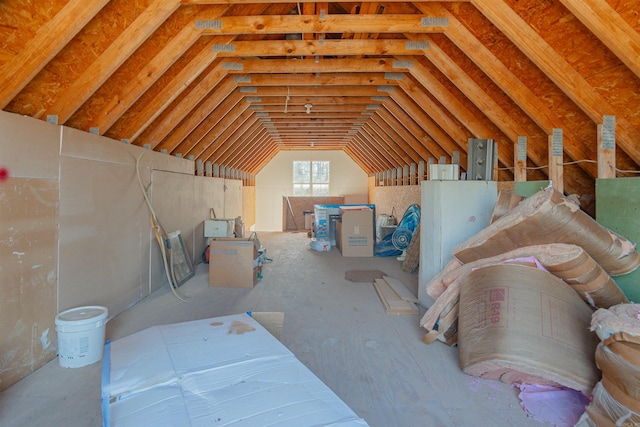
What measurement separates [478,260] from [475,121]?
223 cm

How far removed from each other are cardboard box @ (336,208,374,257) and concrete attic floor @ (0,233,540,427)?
2124 mm

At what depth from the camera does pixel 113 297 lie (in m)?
3.42

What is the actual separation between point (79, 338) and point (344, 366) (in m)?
1.84

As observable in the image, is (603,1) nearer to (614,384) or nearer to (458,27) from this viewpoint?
(458,27)

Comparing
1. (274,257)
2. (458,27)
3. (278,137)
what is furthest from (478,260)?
(278,137)

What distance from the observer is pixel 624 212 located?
2.68 metres

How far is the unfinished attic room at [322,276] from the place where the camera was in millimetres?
1590

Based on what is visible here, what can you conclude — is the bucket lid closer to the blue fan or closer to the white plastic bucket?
the white plastic bucket

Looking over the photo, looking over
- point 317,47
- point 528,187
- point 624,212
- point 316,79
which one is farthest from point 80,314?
point 528,187

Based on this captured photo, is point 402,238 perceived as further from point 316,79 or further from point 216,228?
point 216,228

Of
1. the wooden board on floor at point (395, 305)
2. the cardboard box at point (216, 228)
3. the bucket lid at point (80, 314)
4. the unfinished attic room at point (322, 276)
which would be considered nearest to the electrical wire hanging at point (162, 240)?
the unfinished attic room at point (322, 276)

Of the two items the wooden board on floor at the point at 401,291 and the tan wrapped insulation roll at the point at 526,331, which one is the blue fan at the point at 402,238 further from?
the tan wrapped insulation roll at the point at 526,331

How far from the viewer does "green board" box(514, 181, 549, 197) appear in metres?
3.63

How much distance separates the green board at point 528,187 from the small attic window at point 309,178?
30.7 feet
